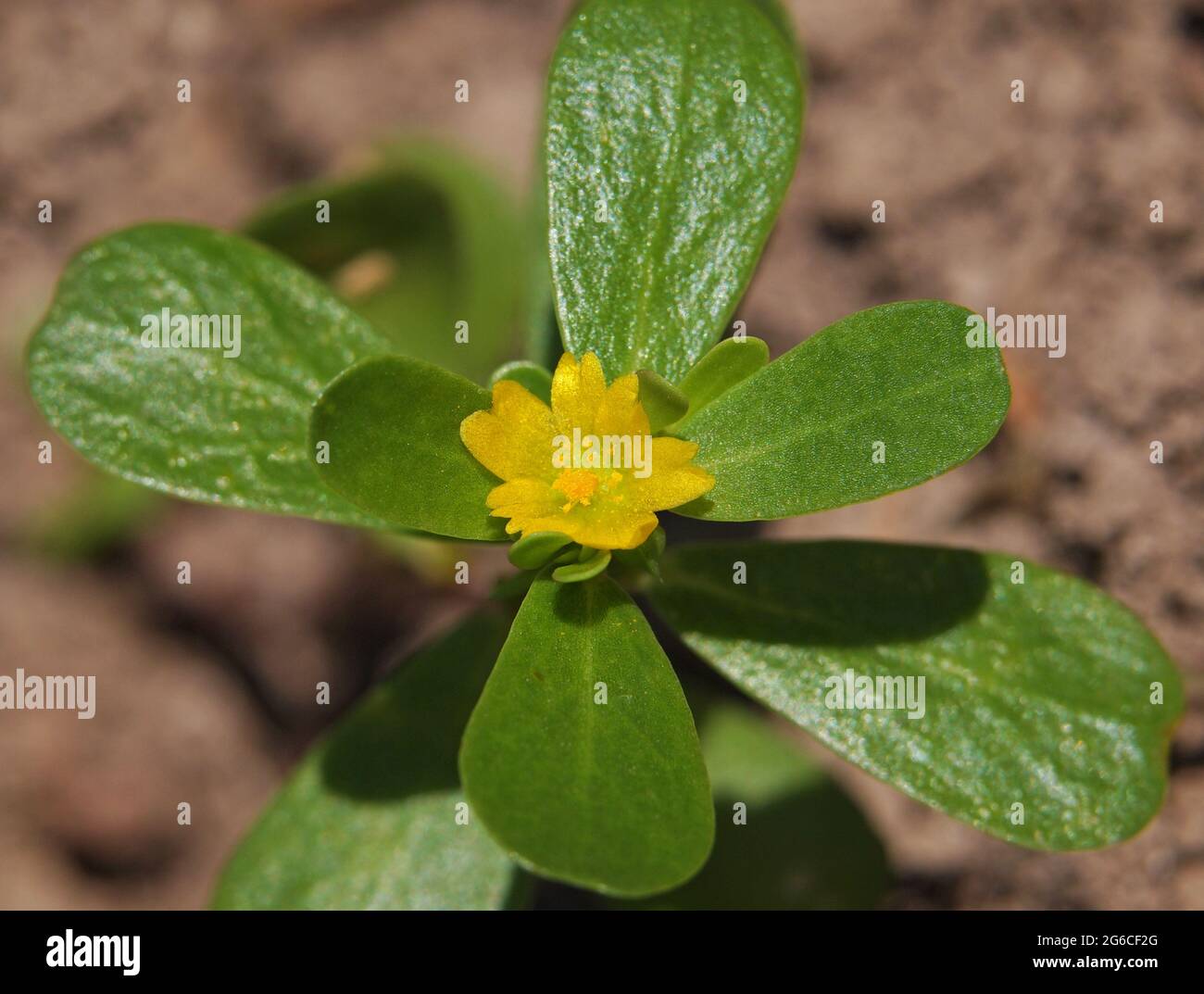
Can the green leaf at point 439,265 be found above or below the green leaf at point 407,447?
above

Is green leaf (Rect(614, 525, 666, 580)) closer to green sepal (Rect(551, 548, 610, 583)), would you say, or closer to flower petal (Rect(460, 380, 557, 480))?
green sepal (Rect(551, 548, 610, 583))

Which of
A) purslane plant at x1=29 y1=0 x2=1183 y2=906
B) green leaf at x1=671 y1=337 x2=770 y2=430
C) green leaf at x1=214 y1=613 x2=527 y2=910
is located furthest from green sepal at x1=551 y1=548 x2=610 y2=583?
green leaf at x1=214 y1=613 x2=527 y2=910

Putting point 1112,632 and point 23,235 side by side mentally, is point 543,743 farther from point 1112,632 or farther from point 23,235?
point 23,235

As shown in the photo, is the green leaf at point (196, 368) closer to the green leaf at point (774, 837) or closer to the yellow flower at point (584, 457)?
the yellow flower at point (584, 457)

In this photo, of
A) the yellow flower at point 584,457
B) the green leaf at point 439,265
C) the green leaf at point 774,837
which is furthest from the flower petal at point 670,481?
the green leaf at point 439,265

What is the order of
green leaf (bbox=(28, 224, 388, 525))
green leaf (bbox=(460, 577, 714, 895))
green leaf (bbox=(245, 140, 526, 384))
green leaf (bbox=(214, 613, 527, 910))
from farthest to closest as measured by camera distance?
green leaf (bbox=(245, 140, 526, 384)) → green leaf (bbox=(214, 613, 527, 910)) → green leaf (bbox=(28, 224, 388, 525)) → green leaf (bbox=(460, 577, 714, 895))

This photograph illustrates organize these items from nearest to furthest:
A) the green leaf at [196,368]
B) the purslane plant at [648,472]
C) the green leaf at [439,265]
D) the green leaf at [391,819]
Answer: the purslane plant at [648,472] < the green leaf at [196,368] < the green leaf at [391,819] < the green leaf at [439,265]
